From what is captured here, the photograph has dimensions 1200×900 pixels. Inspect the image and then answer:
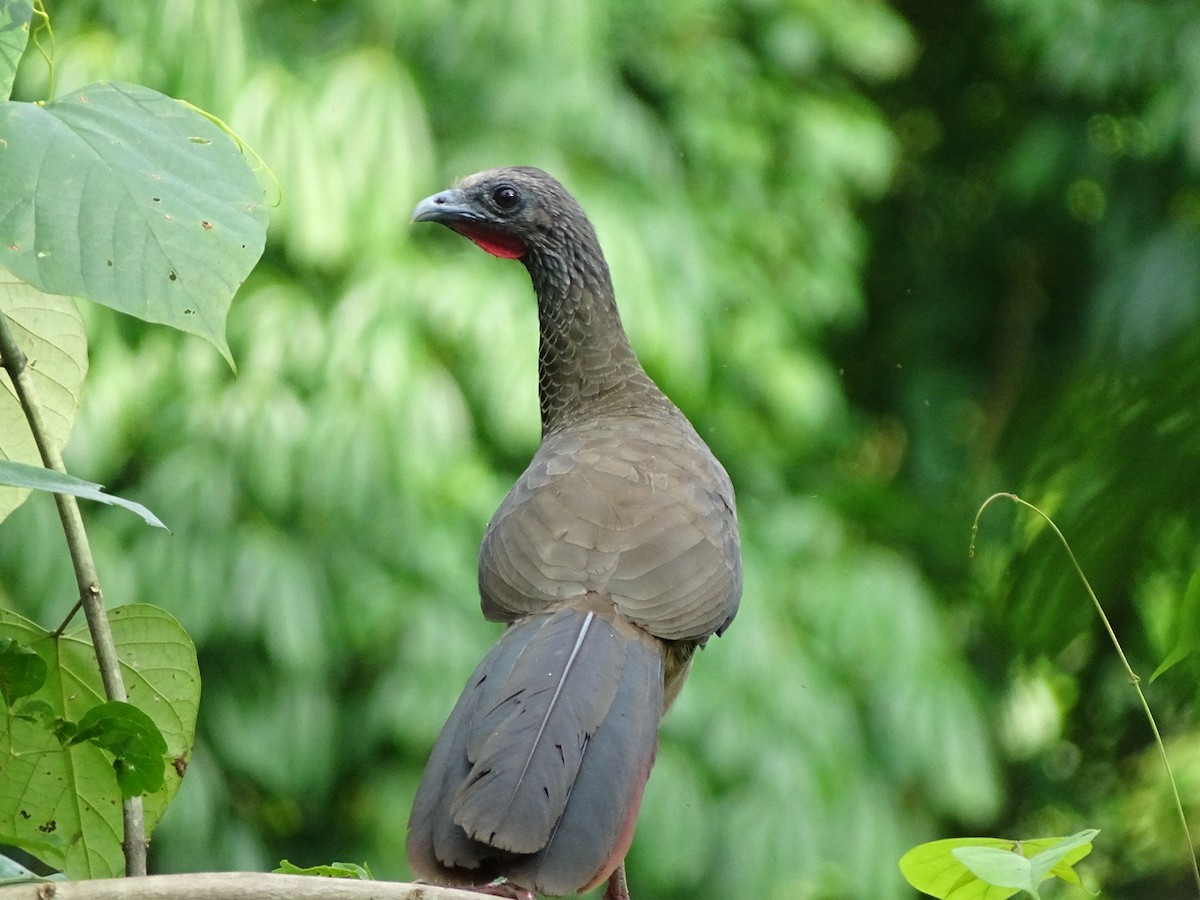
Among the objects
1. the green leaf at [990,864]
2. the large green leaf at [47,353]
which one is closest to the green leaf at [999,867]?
the green leaf at [990,864]

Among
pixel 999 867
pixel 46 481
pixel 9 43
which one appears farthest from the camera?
pixel 9 43

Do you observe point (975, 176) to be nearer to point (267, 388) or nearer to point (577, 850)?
point (267, 388)

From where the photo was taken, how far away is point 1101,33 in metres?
5.77

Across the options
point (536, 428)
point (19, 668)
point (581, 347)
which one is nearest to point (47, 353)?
point (19, 668)

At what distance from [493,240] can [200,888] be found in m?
2.13

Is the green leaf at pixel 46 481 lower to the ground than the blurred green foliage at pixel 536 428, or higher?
higher

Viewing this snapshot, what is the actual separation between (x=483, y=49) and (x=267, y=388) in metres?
1.28

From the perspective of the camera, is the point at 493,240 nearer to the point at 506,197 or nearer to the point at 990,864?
the point at 506,197

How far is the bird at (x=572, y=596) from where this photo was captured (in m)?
1.84

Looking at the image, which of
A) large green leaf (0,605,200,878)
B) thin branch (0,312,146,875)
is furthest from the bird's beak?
thin branch (0,312,146,875)

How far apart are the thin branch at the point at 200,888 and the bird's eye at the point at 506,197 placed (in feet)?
6.84

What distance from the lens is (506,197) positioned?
320 centimetres

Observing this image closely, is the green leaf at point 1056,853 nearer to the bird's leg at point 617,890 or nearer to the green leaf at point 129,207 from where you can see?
the green leaf at point 129,207

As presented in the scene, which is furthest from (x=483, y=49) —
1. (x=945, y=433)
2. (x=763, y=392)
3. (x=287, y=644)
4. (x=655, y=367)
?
(x=945, y=433)
